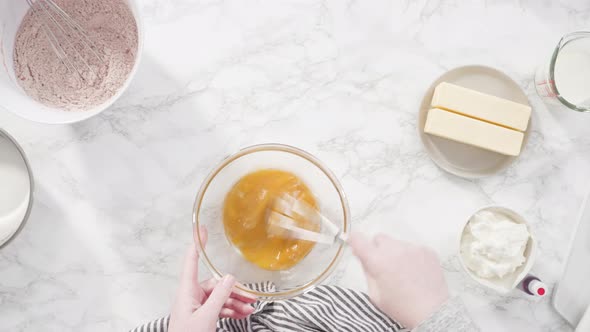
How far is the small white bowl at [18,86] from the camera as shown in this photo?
722mm

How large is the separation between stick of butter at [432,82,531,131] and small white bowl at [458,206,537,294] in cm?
16

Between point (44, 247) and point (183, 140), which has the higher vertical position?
point (183, 140)

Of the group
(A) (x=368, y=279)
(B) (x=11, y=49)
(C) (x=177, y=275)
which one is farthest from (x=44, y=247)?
(A) (x=368, y=279)

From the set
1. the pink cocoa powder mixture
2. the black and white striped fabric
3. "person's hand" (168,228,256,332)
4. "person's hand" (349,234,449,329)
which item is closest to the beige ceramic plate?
"person's hand" (349,234,449,329)

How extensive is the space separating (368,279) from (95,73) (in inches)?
24.2

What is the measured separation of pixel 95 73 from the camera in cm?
78

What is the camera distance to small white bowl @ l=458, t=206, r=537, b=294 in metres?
0.83

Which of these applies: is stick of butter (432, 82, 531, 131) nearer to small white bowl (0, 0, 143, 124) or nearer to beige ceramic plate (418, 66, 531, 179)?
beige ceramic plate (418, 66, 531, 179)

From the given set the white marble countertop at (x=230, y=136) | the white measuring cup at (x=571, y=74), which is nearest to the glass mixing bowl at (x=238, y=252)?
the white marble countertop at (x=230, y=136)

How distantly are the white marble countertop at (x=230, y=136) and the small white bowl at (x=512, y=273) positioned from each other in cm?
5

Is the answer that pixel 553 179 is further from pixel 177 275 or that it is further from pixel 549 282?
pixel 177 275

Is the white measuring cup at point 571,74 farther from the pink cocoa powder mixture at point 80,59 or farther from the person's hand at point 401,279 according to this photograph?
the pink cocoa powder mixture at point 80,59

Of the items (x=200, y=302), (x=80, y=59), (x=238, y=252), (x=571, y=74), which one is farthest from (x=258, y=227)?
(x=571, y=74)

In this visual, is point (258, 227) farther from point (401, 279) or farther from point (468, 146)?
point (468, 146)
